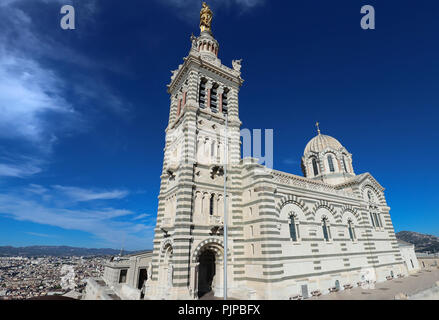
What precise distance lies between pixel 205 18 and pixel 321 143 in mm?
26976

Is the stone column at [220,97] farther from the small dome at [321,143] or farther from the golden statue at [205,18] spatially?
the small dome at [321,143]

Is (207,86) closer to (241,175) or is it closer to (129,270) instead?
(241,175)

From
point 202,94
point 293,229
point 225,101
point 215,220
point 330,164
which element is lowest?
point 293,229

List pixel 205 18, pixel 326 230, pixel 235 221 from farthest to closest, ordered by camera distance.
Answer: pixel 205 18, pixel 326 230, pixel 235 221

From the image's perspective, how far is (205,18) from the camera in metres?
29.7

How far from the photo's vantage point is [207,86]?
81.3ft

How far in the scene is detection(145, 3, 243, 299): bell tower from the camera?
17.0m

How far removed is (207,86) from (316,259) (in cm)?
2178

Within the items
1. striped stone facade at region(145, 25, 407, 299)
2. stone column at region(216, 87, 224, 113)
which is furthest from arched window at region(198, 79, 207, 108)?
stone column at region(216, 87, 224, 113)

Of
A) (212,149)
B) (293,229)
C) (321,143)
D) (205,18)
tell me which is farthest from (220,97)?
(321,143)

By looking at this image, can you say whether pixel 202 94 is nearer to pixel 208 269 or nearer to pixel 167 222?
pixel 167 222

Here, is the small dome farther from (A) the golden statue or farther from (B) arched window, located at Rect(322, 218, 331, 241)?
(A) the golden statue

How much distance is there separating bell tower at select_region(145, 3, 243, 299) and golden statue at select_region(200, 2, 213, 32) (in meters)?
2.97
